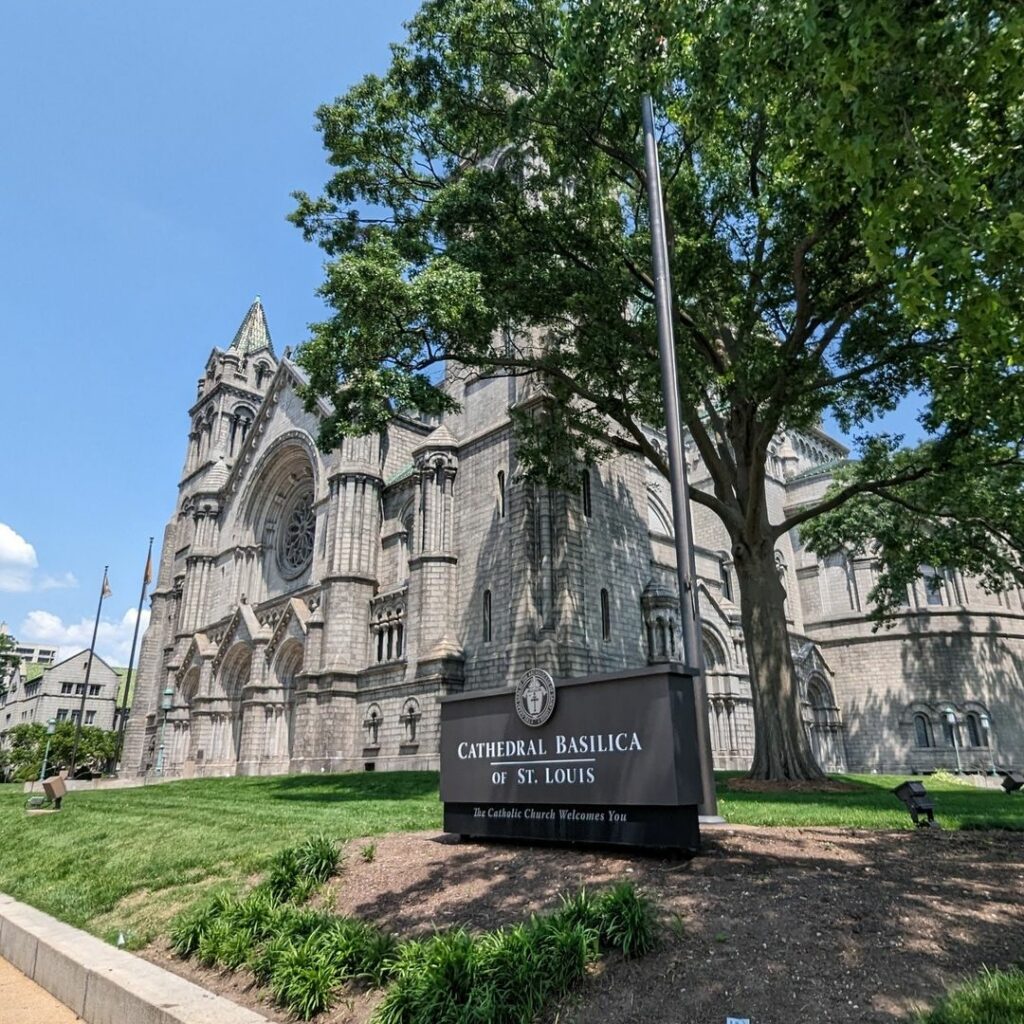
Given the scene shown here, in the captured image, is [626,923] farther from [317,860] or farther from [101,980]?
[101,980]

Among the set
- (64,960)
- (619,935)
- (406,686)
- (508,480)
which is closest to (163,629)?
(406,686)

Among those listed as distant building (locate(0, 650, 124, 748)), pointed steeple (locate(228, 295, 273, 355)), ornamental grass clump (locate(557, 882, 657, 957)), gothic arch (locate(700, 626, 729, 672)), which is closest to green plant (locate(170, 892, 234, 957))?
ornamental grass clump (locate(557, 882, 657, 957))

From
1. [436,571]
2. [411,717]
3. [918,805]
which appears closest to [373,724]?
[411,717]

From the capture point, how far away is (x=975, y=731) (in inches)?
1329

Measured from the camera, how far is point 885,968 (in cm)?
399

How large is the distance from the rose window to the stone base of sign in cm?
2942

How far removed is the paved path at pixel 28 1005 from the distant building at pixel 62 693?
263ft

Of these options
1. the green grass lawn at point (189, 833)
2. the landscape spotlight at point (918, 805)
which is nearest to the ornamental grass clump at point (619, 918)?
the green grass lawn at point (189, 833)

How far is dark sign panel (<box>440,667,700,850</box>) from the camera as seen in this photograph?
240 inches

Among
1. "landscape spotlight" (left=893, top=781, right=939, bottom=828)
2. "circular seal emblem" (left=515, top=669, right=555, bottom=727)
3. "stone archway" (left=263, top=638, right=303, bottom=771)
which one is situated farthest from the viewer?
"stone archway" (left=263, top=638, right=303, bottom=771)

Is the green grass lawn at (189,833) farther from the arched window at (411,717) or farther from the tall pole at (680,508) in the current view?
the arched window at (411,717)

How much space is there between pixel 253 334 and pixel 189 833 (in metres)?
52.1

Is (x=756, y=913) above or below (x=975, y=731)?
below

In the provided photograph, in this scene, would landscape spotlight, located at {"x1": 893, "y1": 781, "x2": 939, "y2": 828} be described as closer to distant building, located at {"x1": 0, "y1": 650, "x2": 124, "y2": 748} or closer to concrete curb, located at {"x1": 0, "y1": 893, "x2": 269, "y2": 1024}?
concrete curb, located at {"x1": 0, "y1": 893, "x2": 269, "y2": 1024}
